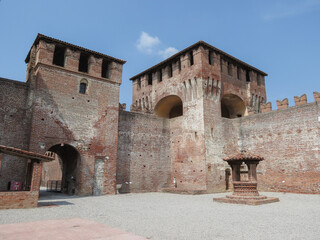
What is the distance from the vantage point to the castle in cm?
1417

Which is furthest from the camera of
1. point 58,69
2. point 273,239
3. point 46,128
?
point 58,69

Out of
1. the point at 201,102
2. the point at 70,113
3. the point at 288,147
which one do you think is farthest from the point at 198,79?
the point at 70,113

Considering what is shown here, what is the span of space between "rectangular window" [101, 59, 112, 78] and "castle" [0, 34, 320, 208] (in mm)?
72

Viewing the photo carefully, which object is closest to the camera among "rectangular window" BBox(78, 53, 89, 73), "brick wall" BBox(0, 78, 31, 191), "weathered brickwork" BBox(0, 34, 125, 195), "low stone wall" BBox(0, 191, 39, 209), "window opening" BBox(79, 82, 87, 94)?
"low stone wall" BBox(0, 191, 39, 209)

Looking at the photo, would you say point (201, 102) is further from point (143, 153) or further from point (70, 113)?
point (70, 113)

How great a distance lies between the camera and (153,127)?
19703mm

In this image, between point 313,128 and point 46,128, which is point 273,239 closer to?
point 46,128

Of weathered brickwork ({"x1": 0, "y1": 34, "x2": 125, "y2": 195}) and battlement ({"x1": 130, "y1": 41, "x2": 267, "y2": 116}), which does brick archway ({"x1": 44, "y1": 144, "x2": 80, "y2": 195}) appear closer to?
weathered brickwork ({"x1": 0, "y1": 34, "x2": 125, "y2": 195})

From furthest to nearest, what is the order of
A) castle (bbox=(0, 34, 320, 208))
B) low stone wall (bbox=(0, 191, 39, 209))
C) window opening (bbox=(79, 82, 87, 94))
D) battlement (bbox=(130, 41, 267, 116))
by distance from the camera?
battlement (bbox=(130, 41, 267, 116)) < window opening (bbox=(79, 82, 87, 94)) < castle (bbox=(0, 34, 320, 208)) < low stone wall (bbox=(0, 191, 39, 209))

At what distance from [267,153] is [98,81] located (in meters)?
13.0

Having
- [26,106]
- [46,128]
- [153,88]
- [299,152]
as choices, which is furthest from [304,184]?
[26,106]

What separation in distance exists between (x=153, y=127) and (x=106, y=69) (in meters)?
5.62

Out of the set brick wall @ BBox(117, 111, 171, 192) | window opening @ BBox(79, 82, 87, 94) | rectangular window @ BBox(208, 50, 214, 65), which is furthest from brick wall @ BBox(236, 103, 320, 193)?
window opening @ BBox(79, 82, 87, 94)

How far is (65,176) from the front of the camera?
1678 cm
